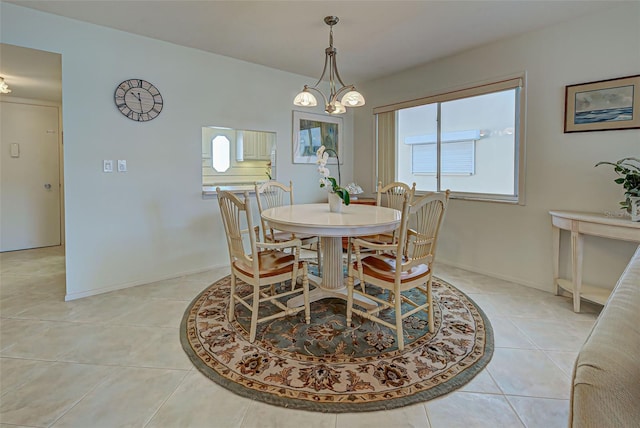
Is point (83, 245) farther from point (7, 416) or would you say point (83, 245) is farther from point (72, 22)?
point (72, 22)

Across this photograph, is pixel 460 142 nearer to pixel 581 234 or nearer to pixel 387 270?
pixel 581 234

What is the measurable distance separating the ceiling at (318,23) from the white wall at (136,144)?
18 cm

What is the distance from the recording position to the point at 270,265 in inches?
92.1

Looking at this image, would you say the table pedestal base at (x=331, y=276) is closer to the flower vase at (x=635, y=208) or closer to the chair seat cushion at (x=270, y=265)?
the chair seat cushion at (x=270, y=265)

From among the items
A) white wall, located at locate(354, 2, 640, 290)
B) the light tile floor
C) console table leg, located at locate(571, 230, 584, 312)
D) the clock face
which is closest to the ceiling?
white wall, located at locate(354, 2, 640, 290)

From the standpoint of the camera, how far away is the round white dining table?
219 centimetres

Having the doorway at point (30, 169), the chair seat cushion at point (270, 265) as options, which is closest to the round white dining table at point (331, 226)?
the chair seat cushion at point (270, 265)

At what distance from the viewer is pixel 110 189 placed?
10.0 ft

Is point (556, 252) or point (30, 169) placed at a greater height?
point (30, 169)

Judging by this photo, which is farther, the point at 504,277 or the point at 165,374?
the point at 504,277

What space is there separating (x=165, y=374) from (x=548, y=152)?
358 cm

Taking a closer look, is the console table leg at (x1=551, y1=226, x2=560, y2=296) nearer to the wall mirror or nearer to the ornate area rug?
the ornate area rug

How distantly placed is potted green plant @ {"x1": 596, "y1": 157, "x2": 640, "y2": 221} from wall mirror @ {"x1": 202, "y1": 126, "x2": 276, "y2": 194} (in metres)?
3.76

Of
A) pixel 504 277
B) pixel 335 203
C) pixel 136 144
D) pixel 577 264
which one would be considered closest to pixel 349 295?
pixel 335 203
